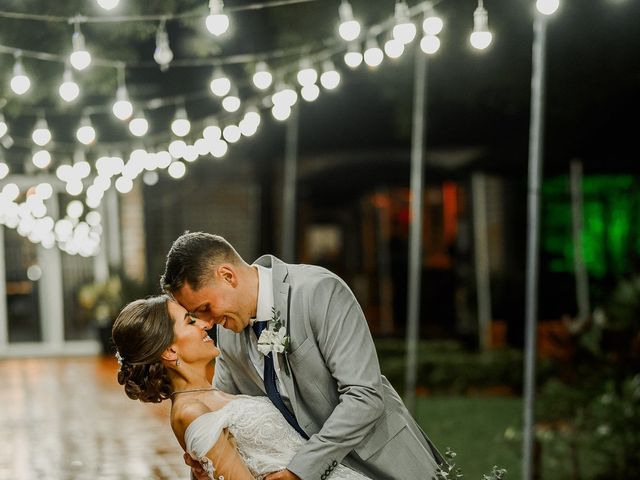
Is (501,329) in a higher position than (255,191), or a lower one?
lower

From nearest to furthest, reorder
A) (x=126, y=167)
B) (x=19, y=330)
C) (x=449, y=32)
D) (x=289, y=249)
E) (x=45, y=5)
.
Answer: (x=45, y=5), (x=126, y=167), (x=449, y=32), (x=289, y=249), (x=19, y=330)

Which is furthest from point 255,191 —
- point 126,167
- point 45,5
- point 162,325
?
point 162,325

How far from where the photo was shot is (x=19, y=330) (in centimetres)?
1823

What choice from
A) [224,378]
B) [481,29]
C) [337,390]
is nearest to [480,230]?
[481,29]

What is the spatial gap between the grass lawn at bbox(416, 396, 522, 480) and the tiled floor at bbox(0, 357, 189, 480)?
2.47 metres

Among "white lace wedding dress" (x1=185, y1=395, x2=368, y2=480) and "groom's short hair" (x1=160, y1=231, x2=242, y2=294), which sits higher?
→ "groom's short hair" (x1=160, y1=231, x2=242, y2=294)

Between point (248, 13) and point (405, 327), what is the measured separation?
7870 millimetres

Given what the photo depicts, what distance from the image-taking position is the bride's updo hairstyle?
11.1 feet

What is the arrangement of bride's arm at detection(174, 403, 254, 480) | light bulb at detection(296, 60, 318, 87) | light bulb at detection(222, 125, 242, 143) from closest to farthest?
bride's arm at detection(174, 403, 254, 480) → light bulb at detection(296, 60, 318, 87) → light bulb at detection(222, 125, 242, 143)

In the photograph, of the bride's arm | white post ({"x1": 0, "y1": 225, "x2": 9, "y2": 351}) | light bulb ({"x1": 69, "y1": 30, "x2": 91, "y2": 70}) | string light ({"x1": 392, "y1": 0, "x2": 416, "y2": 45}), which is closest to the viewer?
the bride's arm

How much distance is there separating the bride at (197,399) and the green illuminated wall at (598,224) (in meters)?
12.1

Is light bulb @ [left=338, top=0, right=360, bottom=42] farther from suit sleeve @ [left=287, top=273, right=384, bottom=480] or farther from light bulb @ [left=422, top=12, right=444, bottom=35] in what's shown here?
suit sleeve @ [left=287, top=273, right=384, bottom=480]

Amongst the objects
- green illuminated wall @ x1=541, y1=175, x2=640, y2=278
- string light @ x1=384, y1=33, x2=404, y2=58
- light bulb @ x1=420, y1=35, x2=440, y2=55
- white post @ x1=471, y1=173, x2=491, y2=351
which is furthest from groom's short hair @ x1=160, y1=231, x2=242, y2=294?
white post @ x1=471, y1=173, x2=491, y2=351

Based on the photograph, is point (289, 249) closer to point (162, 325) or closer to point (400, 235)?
point (400, 235)
